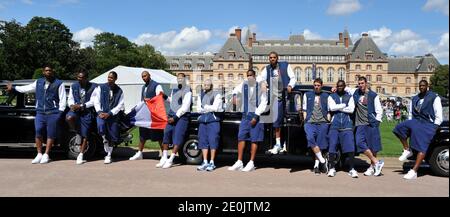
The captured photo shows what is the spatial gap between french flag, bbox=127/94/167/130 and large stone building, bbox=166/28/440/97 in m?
101

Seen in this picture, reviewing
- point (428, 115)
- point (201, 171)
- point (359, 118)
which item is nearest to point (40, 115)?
point (201, 171)

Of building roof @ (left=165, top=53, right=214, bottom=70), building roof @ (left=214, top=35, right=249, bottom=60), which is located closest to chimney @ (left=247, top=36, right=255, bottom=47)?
building roof @ (left=214, top=35, right=249, bottom=60)

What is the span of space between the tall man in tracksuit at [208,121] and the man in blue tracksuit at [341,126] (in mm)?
2423

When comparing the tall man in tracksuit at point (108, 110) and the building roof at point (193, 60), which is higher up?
the building roof at point (193, 60)

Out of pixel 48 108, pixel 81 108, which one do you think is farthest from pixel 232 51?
pixel 48 108

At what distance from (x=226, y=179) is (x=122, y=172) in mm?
2237

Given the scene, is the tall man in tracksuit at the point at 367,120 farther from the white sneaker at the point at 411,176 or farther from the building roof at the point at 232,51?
the building roof at the point at 232,51

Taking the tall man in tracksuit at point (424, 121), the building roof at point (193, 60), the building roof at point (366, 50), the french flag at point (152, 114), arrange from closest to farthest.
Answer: the tall man in tracksuit at point (424, 121) < the french flag at point (152, 114) < the building roof at point (366, 50) < the building roof at point (193, 60)

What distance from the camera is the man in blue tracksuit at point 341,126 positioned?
875 centimetres

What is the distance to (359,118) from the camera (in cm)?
897

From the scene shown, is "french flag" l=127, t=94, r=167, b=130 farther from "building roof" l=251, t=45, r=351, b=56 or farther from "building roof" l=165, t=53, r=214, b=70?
"building roof" l=165, t=53, r=214, b=70

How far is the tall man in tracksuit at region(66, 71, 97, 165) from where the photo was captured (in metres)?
9.86

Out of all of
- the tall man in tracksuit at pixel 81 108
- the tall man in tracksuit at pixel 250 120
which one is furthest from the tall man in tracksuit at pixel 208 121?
the tall man in tracksuit at pixel 81 108
